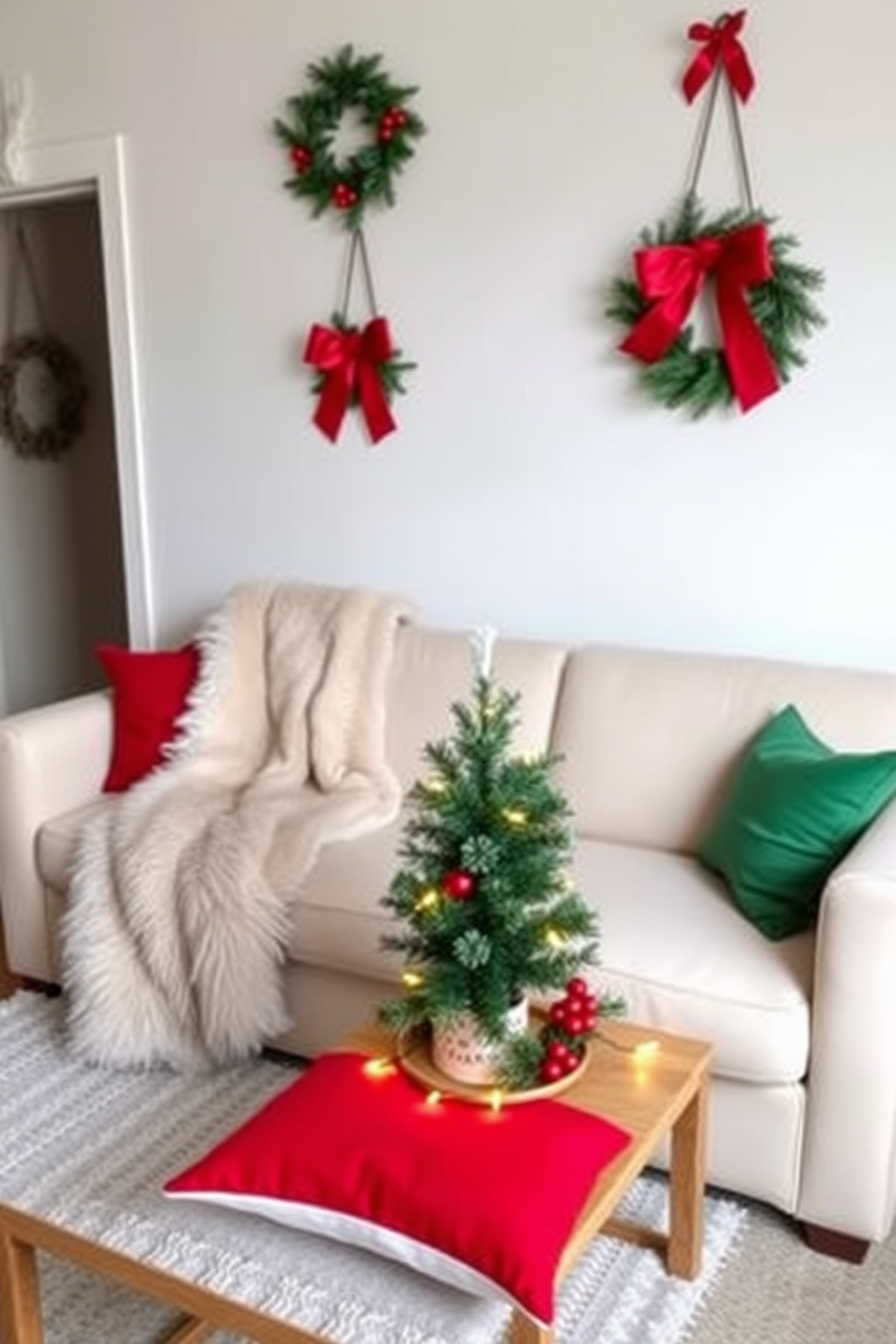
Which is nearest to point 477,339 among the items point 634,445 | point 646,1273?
point 634,445

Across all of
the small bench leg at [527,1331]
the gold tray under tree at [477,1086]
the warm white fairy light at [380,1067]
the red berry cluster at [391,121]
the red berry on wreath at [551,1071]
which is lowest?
the small bench leg at [527,1331]

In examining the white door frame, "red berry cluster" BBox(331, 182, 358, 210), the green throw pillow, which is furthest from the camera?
the white door frame

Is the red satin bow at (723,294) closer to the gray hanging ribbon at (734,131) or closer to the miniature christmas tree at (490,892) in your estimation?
the gray hanging ribbon at (734,131)

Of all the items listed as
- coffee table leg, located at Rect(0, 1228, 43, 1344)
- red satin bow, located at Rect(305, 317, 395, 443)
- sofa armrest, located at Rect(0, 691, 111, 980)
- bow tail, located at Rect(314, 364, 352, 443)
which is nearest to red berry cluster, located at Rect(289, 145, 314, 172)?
red satin bow, located at Rect(305, 317, 395, 443)

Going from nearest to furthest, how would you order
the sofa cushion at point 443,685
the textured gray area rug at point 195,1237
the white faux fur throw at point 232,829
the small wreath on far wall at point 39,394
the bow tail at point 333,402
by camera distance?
1. the textured gray area rug at point 195,1237
2. the white faux fur throw at point 232,829
3. the sofa cushion at point 443,685
4. the bow tail at point 333,402
5. the small wreath on far wall at point 39,394

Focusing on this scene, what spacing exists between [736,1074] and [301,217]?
227cm

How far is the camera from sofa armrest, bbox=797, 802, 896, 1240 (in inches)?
67.5

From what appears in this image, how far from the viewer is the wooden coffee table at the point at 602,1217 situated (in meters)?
1.34

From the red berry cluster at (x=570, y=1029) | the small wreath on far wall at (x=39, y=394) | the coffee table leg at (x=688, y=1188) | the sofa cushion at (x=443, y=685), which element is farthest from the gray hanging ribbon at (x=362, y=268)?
the coffee table leg at (x=688, y=1188)

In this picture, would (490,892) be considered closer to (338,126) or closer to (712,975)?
(712,975)

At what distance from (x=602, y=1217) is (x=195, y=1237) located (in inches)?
21.5

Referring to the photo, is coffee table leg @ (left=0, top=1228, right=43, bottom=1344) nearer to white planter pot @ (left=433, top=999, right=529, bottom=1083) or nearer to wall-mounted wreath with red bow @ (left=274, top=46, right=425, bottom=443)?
white planter pot @ (left=433, top=999, right=529, bottom=1083)

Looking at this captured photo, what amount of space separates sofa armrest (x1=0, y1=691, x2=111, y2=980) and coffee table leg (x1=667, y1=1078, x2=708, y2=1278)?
1548mm

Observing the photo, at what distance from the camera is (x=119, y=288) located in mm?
3336
